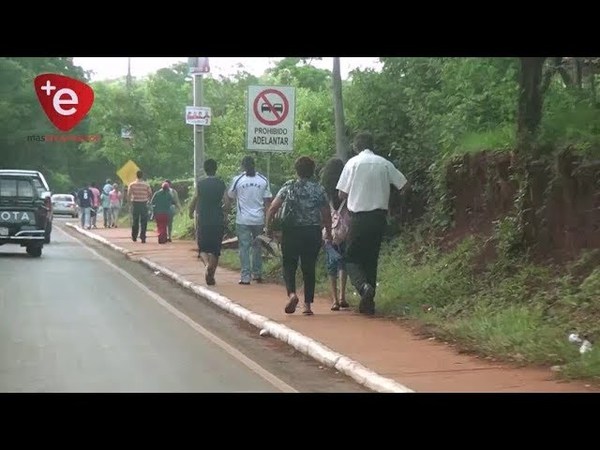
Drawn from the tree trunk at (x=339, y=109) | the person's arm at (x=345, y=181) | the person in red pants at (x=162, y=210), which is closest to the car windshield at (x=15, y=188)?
the person in red pants at (x=162, y=210)

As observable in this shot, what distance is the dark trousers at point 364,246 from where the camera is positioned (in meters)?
12.7

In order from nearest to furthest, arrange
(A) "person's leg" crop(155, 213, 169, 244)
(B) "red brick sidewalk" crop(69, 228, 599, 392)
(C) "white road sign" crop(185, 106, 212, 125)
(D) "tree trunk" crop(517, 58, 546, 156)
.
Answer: (B) "red brick sidewalk" crop(69, 228, 599, 392) → (D) "tree trunk" crop(517, 58, 546, 156) → (C) "white road sign" crop(185, 106, 212, 125) → (A) "person's leg" crop(155, 213, 169, 244)

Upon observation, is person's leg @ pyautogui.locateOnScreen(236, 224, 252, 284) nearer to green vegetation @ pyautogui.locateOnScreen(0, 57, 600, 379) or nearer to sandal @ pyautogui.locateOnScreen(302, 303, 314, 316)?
green vegetation @ pyautogui.locateOnScreen(0, 57, 600, 379)

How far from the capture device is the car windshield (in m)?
23.6

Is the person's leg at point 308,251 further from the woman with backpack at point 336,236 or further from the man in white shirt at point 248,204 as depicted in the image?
the man in white shirt at point 248,204

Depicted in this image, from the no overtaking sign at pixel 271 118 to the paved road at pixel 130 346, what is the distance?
267cm

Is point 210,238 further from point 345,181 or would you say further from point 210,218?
point 345,181

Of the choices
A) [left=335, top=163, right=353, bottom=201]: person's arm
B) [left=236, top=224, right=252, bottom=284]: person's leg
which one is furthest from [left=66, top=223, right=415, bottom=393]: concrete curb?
[left=335, top=163, right=353, bottom=201]: person's arm

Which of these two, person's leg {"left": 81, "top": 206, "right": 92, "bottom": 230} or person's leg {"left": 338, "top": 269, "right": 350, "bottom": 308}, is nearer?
person's leg {"left": 338, "top": 269, "right": 350, "bottom": 308}

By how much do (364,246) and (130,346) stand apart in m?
3.13

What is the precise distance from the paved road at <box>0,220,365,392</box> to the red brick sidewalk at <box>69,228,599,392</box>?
0.43 meters

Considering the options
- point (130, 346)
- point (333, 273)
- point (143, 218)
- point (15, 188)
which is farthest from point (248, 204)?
point (143, 218)

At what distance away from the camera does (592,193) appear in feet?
37.3
